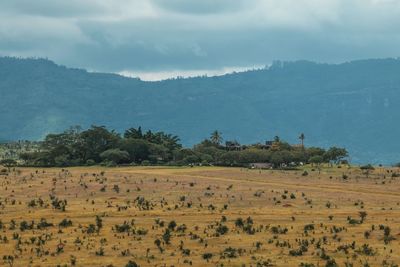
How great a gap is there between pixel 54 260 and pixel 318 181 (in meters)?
90.7

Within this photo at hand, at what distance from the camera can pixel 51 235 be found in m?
73.9

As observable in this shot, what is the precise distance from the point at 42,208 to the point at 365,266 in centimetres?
5355

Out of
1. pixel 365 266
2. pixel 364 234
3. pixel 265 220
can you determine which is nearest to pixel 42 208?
pixel 265 220

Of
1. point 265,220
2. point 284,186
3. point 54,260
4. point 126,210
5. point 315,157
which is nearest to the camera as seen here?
point 54,260

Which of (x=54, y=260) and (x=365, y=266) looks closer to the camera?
(x=365, y=266)

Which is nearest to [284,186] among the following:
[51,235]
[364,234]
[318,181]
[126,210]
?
[318,181]

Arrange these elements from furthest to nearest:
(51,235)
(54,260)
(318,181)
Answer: (318,181) → (51,235) → (54,260)

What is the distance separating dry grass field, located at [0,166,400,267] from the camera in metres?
62.6

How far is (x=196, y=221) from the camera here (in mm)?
84438

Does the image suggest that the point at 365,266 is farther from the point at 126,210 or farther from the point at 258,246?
the point at 126,210

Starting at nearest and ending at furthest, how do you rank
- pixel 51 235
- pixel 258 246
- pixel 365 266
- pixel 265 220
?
pixel 365 266, pixel 258 246, pixel 51 235, pixel 265 220

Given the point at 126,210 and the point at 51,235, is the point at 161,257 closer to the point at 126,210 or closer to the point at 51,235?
the point at 51,235

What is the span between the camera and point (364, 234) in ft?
243

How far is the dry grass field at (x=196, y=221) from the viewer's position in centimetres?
6262
